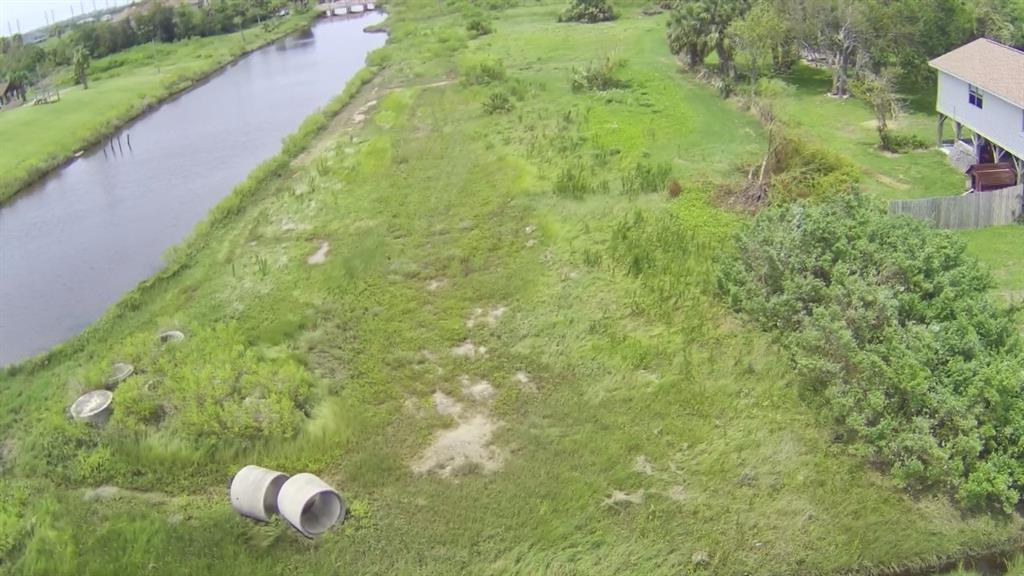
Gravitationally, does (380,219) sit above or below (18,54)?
below

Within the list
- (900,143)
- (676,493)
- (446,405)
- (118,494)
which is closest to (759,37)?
(900,143)

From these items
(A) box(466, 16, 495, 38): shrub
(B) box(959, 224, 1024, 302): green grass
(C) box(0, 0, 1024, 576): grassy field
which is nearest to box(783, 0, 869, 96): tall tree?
(C) box(0, 0, 1024, 576): grassy field

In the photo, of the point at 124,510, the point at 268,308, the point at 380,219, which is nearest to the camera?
the point at 124,510

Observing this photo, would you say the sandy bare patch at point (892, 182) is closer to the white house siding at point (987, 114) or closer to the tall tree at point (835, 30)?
the white house siding at point (987, 114)

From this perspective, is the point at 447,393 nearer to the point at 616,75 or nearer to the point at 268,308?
the point at 268,308

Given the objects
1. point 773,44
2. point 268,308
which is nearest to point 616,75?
point 773,44

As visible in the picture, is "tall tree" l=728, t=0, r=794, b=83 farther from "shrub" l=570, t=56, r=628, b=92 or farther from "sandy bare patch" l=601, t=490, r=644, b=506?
"sandy bare patch" l=601, t=490, r=644, b=506

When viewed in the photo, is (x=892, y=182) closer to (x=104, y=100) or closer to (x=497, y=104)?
(x=497, y=104)
